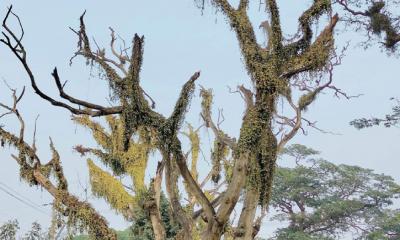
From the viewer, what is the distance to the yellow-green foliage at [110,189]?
53.6ft

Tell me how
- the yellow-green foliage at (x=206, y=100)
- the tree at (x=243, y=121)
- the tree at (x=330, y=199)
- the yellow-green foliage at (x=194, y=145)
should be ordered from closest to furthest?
the tree at (x=243, y=121)
the yellow-green foliage at (x=206, y=100)
the yellow-green foliage at (x=194, y=145)
the tree at (x=330, y=199)

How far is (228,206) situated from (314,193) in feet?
80.9

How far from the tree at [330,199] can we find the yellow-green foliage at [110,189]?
15.1 meters

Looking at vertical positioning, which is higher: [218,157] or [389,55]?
[389,55]

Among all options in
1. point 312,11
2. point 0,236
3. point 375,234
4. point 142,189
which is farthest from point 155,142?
point 375,234

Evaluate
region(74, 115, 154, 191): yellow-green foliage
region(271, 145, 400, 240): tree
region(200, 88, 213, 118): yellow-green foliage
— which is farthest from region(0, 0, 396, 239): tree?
region(271, 145, 400, 240): tree

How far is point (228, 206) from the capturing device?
816cm

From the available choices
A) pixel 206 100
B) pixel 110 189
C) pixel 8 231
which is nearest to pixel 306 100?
pixel 206 100

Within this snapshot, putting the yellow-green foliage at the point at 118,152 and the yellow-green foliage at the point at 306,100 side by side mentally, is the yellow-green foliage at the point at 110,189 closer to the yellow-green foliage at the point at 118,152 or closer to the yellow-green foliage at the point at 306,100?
the yellow-green foliage at the point at 118,152

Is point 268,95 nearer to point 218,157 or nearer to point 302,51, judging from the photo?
point 302,51

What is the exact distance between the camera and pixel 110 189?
1659 cm

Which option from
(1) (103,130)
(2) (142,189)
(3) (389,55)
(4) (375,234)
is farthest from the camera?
(4) (375,234)

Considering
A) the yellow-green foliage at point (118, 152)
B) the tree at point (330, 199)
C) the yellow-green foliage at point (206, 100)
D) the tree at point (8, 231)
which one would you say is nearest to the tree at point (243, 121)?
the yellow-green foliage at point (206, 100)

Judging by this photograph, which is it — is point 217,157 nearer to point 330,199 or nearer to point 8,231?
point 8,231
